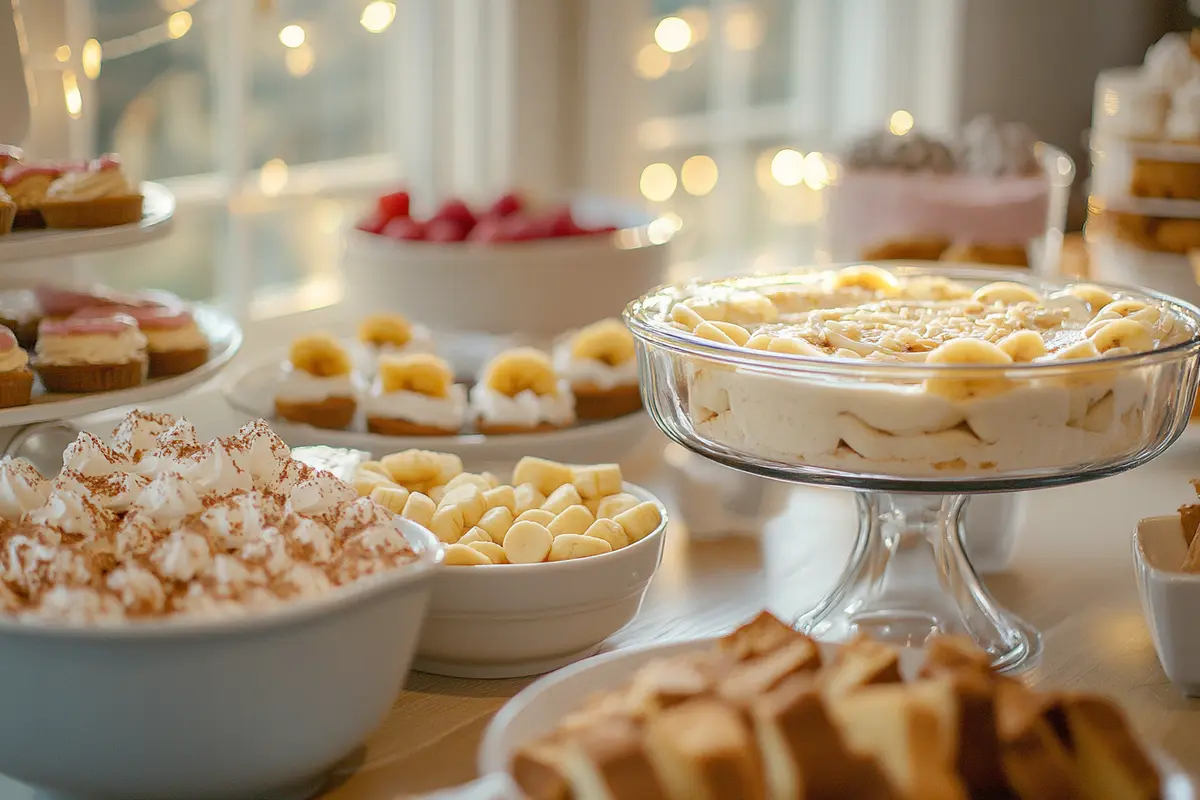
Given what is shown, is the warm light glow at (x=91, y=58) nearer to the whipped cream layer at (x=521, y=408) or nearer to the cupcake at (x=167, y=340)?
the cupcake at (x=167, y=340)

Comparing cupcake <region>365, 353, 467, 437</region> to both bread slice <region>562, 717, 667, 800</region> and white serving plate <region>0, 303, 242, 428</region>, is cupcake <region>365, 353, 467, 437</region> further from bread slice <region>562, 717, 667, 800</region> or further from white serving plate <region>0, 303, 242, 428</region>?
bread slice <region>562, 717, 667, 800</region>

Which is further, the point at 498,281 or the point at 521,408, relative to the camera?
the point at 498,281

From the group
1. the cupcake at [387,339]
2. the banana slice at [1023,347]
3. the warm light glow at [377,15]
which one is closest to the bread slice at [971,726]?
the banana slice at [1023,347]

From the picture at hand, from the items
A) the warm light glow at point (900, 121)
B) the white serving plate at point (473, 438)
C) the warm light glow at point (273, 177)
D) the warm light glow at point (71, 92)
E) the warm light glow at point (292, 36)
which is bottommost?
the white serving plate at point (473, 438)

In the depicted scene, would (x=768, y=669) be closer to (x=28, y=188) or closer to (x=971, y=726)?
(x=971, y=726)

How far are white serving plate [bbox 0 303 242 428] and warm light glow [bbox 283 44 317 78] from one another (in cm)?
63

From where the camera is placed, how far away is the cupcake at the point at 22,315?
3.72 ft

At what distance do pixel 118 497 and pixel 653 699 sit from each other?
15.0 inches

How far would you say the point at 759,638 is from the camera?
77 centimetres

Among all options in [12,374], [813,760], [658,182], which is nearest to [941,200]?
[658,182]

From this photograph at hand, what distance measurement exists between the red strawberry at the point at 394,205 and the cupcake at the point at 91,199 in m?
0.59

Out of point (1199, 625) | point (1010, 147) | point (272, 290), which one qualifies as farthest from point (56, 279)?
point (1010, 147)

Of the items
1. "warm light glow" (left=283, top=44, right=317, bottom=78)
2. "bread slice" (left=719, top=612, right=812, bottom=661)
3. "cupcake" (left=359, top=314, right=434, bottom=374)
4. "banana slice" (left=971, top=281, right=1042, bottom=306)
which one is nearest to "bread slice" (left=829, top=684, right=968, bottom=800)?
"bread slice" (left=719, top=612, right=812, bottom=661)

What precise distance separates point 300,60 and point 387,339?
0.55 m
